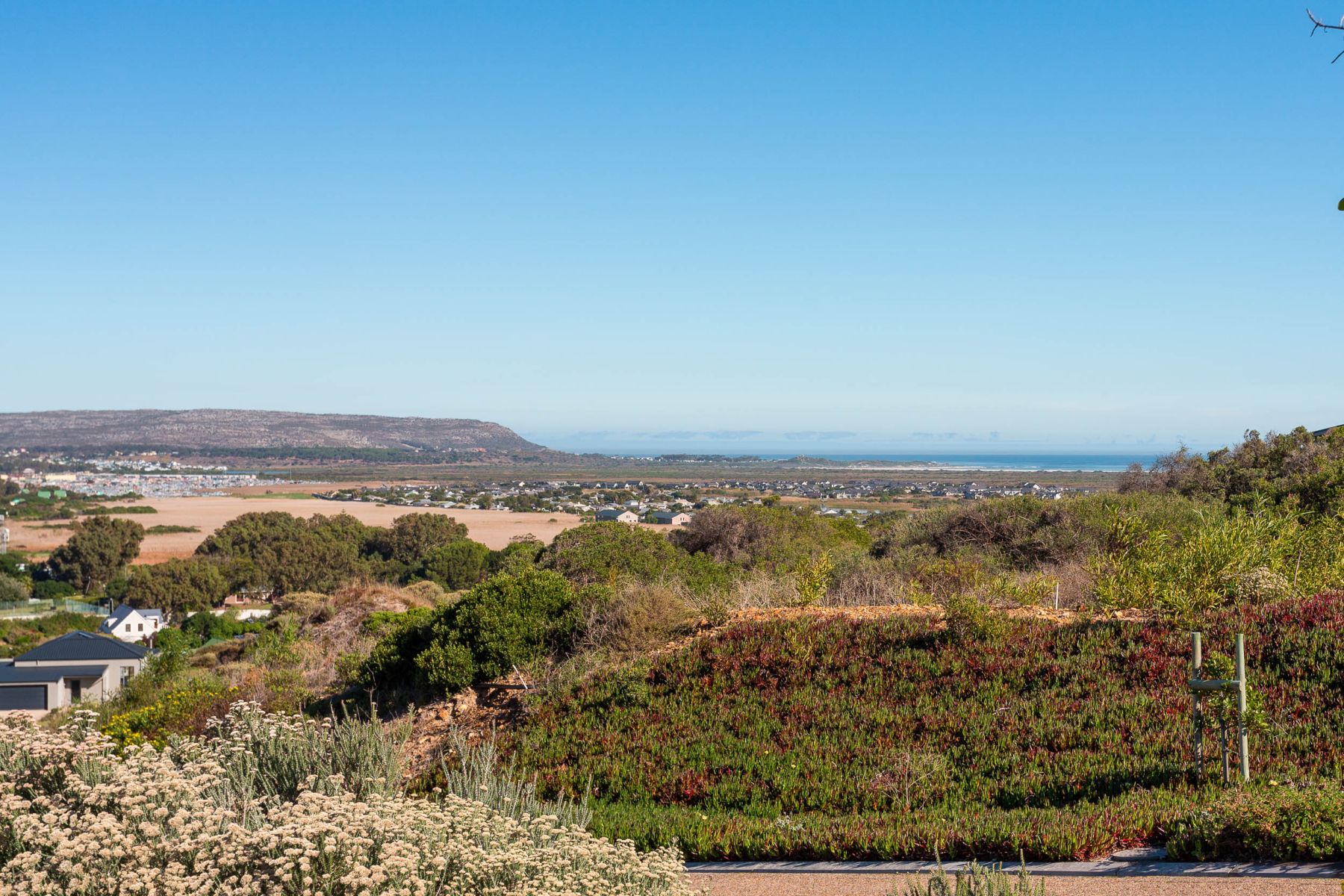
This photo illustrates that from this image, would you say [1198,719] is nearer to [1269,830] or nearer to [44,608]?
[1269,830]

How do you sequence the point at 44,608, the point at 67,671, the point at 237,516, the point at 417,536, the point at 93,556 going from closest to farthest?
the point at 67,671, the point at 44,608, the point at 417,536, the point at 93,556, the point at 237,516

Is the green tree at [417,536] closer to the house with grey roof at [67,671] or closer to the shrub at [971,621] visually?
the house with grey roof at [67,671]

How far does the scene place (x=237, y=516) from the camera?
73.4 metres

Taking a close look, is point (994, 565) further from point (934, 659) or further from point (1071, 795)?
point (1071, 795)

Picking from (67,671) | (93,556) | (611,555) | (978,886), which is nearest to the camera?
(978,886)

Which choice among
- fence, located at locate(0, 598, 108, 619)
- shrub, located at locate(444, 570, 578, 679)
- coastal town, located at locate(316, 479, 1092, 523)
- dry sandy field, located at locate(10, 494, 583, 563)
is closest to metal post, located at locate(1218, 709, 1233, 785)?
shrub, located at locate(444, 570, 578, 679)

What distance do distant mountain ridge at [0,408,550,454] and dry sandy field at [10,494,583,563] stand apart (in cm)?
6706

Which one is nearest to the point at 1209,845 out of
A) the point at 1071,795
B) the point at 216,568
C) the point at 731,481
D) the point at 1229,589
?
the point at 1071,795

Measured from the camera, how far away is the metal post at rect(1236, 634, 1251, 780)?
20.7ft

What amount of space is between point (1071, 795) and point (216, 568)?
47039mm

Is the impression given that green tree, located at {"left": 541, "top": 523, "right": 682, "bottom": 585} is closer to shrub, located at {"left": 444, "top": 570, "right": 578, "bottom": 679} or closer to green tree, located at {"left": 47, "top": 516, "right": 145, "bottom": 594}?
shrub, located at {"left": 444, "top": 570, "right": 578, "bottom": 679}

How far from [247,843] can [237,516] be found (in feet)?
248

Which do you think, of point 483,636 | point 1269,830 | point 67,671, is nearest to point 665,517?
point 67,671

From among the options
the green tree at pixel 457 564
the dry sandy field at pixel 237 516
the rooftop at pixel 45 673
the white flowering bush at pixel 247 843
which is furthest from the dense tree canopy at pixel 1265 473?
the dry sandy field at pixel 237 516
